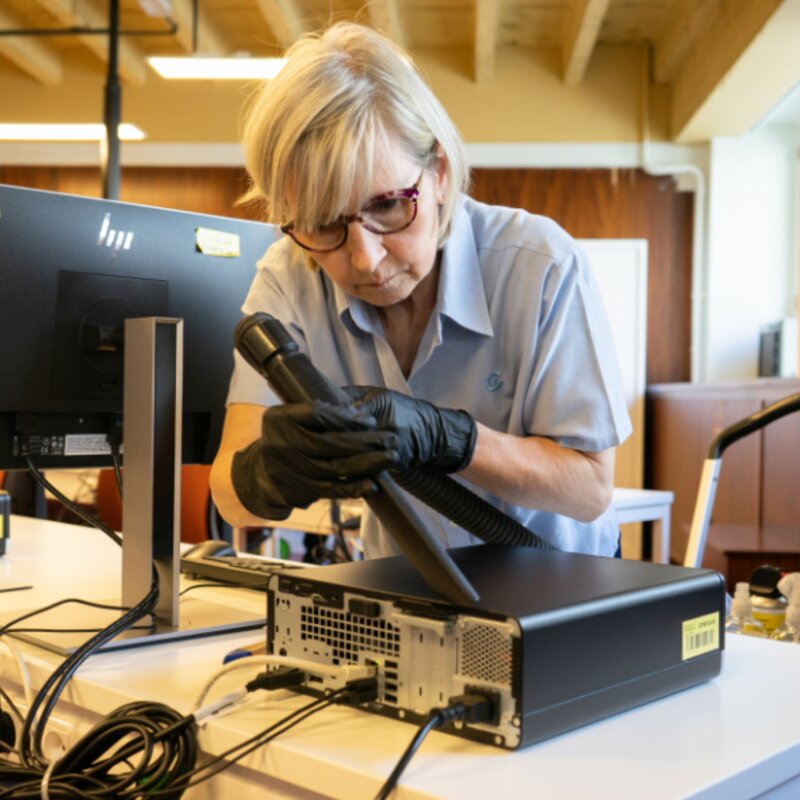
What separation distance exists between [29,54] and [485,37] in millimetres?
2837

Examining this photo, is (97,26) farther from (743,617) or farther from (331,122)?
(743,617)

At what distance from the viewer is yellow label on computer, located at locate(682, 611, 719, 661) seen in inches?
33.7

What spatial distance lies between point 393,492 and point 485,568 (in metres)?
0.17

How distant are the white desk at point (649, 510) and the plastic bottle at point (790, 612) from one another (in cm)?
161

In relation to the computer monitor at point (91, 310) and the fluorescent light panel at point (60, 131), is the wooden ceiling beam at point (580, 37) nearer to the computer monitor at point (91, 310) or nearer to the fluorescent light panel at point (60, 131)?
the fluorescent light panel at point (60, 131)

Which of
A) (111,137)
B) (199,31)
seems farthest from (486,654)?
(199,31)

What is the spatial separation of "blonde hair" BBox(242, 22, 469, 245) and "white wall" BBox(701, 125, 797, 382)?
18.1 feet

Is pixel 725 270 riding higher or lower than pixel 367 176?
higher

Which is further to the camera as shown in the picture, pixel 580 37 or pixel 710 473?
pixel 580 37

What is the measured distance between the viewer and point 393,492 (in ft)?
2.50

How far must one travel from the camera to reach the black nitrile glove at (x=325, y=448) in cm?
73

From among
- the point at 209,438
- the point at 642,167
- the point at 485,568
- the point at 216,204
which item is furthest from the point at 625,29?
the point at 485,568

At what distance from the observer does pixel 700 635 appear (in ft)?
2.87

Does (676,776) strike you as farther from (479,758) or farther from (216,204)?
(216,204)
